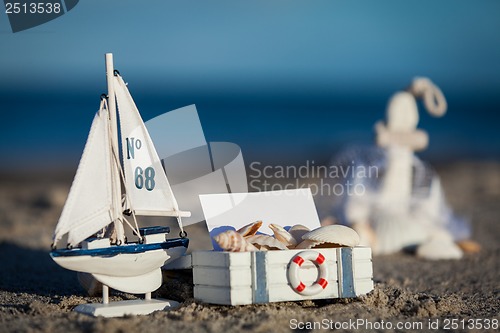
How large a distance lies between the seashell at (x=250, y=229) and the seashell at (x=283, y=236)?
11cm

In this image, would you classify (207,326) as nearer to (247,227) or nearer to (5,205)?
(247,227)

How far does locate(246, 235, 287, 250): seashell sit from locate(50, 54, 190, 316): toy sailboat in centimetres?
51

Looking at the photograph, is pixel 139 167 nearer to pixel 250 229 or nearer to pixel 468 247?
pixel 250 229

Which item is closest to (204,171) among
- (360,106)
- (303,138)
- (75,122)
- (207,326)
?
(207,326)

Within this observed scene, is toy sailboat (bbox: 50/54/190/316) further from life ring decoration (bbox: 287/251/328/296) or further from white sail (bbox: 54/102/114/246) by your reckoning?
life ring decoration (bbox: 287/251/328/296)

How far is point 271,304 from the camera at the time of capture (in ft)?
15.8

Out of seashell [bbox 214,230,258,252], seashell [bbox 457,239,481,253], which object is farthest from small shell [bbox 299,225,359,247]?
seashell [bbox 457,239,481,253]

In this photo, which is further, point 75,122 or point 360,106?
point 360,106

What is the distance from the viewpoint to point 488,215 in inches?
460

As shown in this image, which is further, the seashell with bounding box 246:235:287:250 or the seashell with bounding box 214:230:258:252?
the seashell with bounding box 246:235:287:250

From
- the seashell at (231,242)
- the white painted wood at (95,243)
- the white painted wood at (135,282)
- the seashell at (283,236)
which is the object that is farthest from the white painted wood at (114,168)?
the seashell at (283,236)

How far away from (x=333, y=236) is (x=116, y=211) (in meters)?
1.54

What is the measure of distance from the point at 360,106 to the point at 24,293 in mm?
46333

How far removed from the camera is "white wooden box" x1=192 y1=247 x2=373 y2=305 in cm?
453
